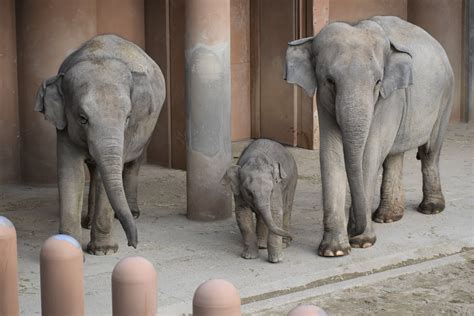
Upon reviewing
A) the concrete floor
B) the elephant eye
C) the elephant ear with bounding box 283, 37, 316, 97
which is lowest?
the concrete floor

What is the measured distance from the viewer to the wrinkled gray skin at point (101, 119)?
1038cm

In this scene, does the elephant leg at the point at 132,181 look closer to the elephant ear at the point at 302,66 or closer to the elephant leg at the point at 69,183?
the elephant leg at the point at 69,183

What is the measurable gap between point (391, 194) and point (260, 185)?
7.11ft

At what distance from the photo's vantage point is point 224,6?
1230 cm

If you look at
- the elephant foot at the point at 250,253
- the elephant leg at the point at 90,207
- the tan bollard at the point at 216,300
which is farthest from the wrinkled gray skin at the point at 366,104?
the tan bollard at the point at 216,300

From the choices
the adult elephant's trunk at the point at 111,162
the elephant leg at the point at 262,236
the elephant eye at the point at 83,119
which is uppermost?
the elephant eye at the point at 83,119

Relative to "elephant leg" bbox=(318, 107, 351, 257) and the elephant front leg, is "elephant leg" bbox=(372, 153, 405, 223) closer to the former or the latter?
"elephant leg" bbox=(318, 107, 351, 257)

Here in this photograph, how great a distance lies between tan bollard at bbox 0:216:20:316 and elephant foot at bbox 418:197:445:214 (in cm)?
665

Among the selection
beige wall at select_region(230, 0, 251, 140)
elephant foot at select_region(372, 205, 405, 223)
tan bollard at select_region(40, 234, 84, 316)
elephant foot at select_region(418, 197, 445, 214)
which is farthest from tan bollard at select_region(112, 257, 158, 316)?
beige wall at select_region(230, 0, 251, 140)

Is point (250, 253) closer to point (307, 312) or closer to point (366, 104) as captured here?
point (366, 104)

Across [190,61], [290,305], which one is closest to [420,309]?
[290,305]

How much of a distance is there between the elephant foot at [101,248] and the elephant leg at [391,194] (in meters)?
2.69

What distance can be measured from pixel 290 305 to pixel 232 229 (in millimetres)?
2316

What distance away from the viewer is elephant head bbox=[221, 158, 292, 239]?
1061cm
